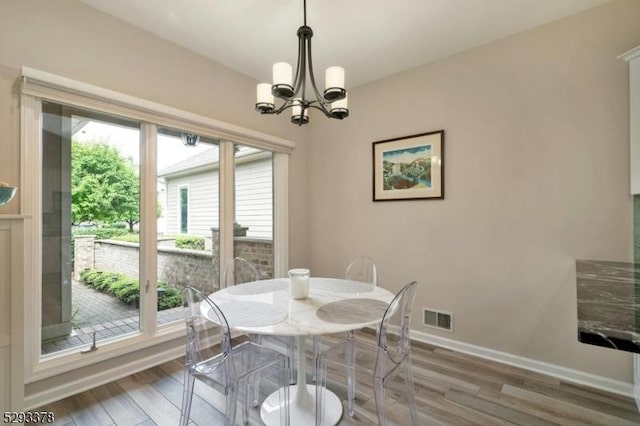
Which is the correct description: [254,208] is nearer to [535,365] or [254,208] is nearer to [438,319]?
[438,319]

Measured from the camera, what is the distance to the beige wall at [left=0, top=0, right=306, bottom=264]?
1.86m

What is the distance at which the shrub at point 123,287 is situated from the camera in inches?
88.9

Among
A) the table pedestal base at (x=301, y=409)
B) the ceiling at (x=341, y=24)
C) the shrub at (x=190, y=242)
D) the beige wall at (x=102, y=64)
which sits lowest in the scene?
the table pedestal base at (x=301, y=409)

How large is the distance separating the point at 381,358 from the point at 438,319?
5.16 feet

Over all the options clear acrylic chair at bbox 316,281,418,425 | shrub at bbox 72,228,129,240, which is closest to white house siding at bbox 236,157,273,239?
shrub at bbox 72,228,129,240

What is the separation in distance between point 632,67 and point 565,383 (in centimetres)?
230

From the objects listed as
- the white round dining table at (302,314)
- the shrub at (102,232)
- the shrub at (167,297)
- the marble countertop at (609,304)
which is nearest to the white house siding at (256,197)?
the shrub at (167,297)

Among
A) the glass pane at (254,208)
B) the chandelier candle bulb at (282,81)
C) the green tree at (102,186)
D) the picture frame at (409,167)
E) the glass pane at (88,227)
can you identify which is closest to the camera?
the chandelier candle bulb at (282,81)

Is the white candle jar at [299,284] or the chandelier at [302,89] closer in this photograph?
the chandelier at [302,89]

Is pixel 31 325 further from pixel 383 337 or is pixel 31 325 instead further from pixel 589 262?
pixel 589 262

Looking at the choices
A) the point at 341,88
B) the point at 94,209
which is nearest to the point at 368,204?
the point at 341,88

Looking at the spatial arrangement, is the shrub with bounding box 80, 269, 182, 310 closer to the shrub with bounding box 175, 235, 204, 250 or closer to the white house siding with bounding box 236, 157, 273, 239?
the shrub with bounding box 175, 235, 204, 250

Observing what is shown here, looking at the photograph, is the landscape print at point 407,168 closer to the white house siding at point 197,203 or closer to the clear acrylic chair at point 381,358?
the clear acrylic chair at point 381,358

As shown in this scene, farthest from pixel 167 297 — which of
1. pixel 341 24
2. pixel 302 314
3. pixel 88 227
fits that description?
pixel 341 24
